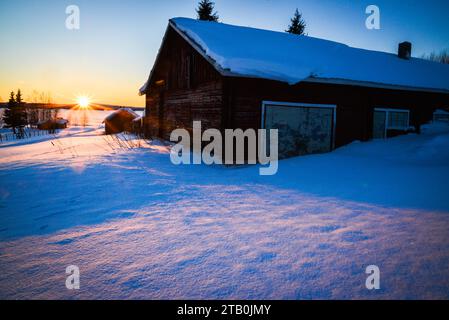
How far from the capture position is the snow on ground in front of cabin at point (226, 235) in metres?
2.39

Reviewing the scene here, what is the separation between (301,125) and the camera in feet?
32.7

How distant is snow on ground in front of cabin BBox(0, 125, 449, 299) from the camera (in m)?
2.39

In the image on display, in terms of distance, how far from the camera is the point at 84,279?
2.52 metres

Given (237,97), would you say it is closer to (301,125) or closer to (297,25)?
(301,125)

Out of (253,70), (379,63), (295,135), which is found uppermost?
(379,63)

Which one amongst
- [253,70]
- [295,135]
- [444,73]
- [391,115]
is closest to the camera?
[253,70]

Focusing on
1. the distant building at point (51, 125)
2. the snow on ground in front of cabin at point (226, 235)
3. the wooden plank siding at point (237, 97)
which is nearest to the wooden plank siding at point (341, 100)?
the wooden plank siding at point (237, 97)

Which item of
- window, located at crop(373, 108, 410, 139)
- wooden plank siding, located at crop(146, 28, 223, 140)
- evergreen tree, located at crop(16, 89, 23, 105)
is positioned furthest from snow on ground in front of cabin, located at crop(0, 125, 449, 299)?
evergreen tree, located at crop(16, 89, 23, 105)

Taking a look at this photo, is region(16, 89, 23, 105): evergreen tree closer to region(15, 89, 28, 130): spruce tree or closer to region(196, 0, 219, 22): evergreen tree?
region(15, 89, 28, 130): spruce tree

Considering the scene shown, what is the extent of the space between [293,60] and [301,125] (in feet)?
8.13

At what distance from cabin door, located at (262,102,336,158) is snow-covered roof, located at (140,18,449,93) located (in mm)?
1286

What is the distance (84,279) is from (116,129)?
27.8m
